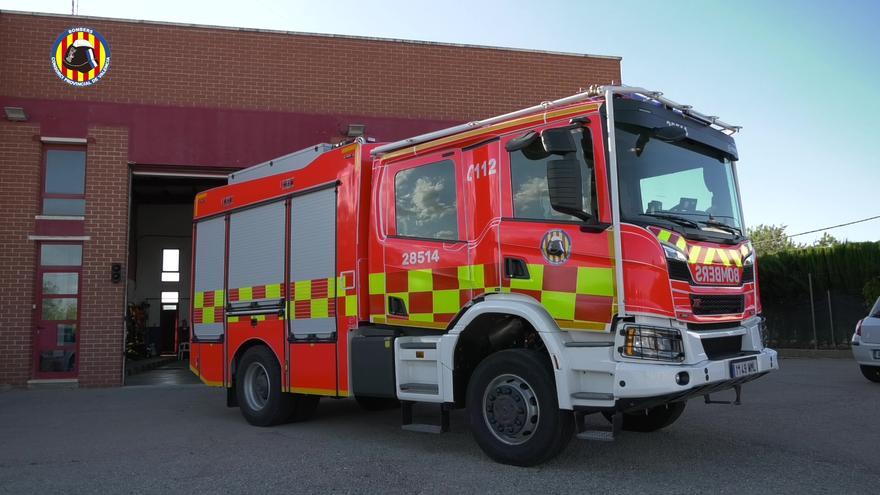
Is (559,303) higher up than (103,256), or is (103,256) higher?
(103,256)

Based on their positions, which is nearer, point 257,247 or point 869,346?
point 257,247

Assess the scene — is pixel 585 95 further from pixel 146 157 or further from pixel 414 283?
pixel 146 157

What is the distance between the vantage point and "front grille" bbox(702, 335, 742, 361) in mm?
5023

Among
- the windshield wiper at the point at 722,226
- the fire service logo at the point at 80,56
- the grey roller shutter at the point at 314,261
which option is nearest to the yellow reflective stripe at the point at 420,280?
the grey roller shutter at the point at 314,261

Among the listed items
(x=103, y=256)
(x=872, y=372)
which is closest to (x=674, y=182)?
(x=872, y=372)

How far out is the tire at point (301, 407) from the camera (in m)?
7.82

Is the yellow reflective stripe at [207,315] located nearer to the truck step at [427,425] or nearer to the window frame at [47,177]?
the truck step at [427,425]

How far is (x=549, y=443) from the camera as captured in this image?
16.6 ft

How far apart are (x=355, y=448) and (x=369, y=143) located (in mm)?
2972

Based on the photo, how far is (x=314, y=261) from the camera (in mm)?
7281

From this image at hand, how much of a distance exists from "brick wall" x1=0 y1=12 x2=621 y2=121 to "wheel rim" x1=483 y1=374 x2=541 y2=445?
A: 920cm

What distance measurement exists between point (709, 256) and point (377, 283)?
2963mm

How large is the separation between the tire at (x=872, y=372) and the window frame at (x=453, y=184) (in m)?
8.02

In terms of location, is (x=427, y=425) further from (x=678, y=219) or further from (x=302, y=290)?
(x=678, y=219)
